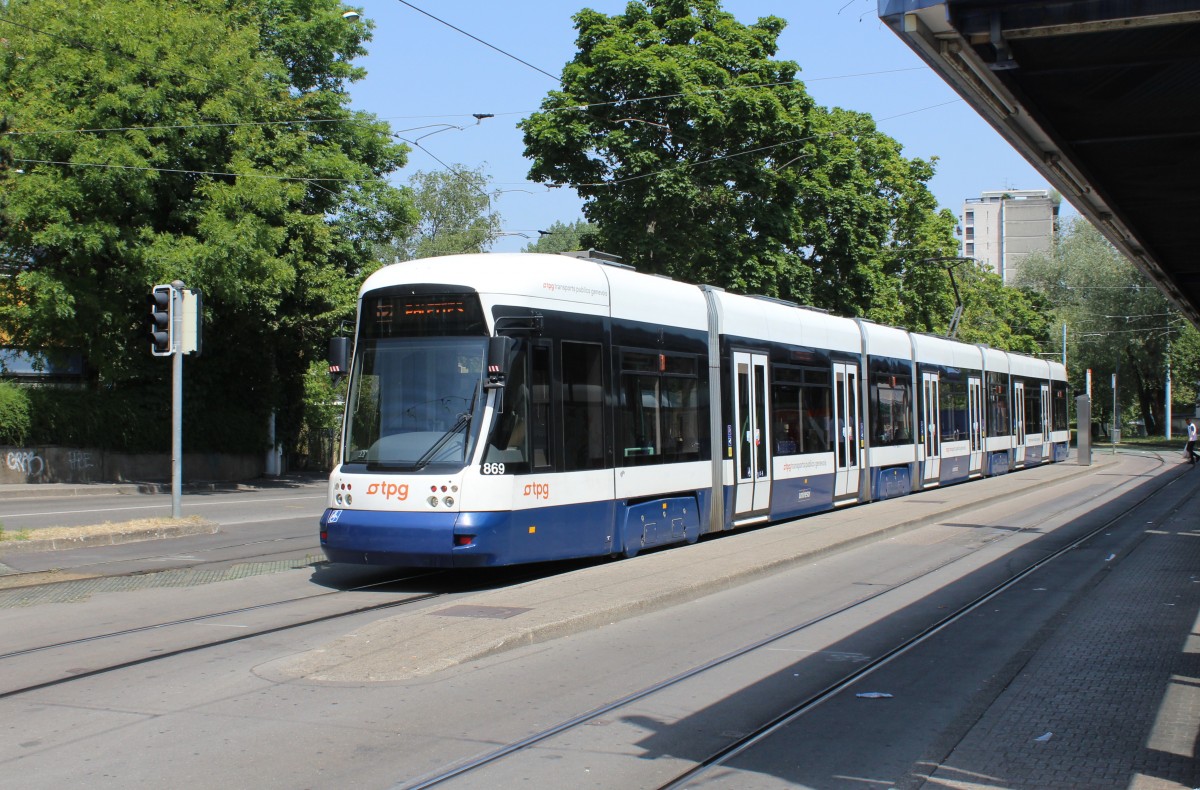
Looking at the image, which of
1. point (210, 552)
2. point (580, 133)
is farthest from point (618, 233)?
point (210, 552)

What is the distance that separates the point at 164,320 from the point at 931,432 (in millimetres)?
17190

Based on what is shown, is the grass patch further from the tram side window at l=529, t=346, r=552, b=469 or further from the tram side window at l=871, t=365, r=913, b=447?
the tram side window at l=871, t=365, r=913, b=447

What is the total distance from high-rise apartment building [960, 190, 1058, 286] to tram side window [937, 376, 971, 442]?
120 m

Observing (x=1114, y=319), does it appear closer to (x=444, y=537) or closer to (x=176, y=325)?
(x=176, y=325)

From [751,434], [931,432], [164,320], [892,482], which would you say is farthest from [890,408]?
[164,320]

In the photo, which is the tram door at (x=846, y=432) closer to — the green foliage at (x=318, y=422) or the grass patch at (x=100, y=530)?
the grass patch at (x=100, y=530)

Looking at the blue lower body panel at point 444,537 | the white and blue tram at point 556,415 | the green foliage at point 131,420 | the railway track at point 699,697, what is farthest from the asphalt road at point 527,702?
the green foliage at point 131,420

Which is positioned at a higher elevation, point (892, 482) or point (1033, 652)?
point (892, 482)

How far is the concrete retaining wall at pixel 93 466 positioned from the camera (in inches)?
1111

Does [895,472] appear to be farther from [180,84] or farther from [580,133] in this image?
[180,84]

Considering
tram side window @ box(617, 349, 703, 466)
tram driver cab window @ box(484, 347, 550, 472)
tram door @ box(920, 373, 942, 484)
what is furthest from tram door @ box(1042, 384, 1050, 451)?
tram driver cab window @ box(484, 347, 550, 472)

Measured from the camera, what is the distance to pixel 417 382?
1165 cm

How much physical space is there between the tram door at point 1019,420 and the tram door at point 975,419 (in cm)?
434

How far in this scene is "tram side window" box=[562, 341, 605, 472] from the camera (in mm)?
12336
